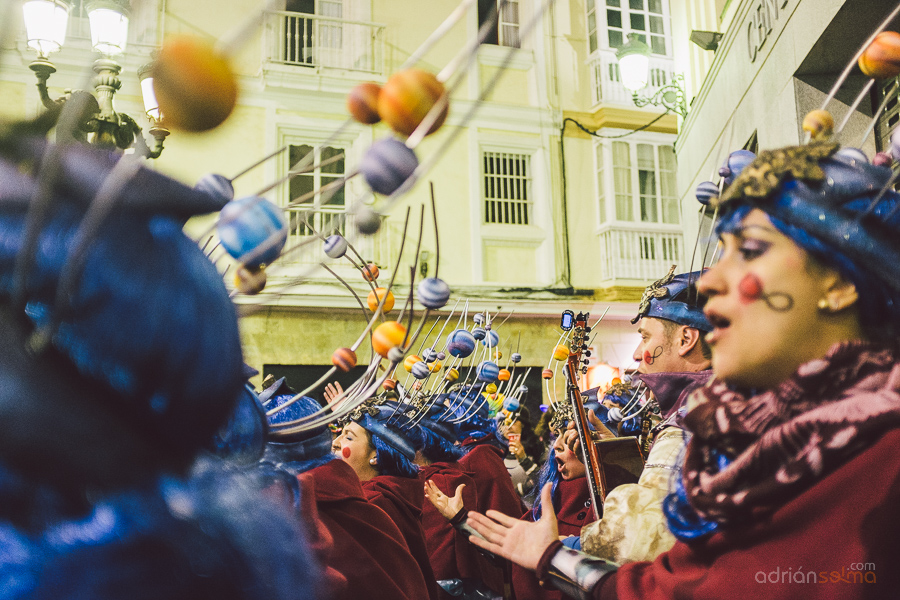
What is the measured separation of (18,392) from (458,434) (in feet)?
18.3

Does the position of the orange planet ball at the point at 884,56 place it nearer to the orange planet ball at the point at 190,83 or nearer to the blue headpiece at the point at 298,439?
the orange planet ball at the point at 190,83

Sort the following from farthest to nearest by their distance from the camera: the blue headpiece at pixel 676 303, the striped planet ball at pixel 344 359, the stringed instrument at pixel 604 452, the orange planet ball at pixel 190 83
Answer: the stringed instrument at pixel 604 452, the blue headpiece at pixel 676 303, the striped planet ball at pixel 344 359, the orange planet ball at pixel 190 83

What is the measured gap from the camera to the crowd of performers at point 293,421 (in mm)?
831

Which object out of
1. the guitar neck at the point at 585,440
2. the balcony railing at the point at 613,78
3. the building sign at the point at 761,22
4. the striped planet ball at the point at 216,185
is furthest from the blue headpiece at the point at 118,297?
the balcony railing at the point at 613,78

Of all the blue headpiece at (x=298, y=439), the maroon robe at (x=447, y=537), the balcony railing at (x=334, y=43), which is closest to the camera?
the blue headpiece at (x=298, y=439)

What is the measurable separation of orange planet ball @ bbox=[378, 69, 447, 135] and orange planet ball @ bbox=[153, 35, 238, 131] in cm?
24

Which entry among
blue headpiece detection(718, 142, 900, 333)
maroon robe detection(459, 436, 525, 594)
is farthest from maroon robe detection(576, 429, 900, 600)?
maroon robe detection(459, 436, 525, 594)

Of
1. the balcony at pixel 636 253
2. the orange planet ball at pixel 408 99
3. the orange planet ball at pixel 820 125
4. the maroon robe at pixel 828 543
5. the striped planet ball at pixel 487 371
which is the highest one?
the balcony at pixel 636 253

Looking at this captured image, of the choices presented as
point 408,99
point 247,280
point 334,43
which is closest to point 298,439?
point 247,280

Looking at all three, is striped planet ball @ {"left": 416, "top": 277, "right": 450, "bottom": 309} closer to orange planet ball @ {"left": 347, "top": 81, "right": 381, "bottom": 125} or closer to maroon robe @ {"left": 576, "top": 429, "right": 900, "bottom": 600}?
orange planet ball @ {"left": 347, "top": 81, "right": 381, "bottom": 125}

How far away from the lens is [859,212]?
1.33 metres

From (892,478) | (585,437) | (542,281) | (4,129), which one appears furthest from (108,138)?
(542,281)

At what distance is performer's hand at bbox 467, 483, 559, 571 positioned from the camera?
189 centimetres

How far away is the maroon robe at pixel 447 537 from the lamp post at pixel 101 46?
264cm
